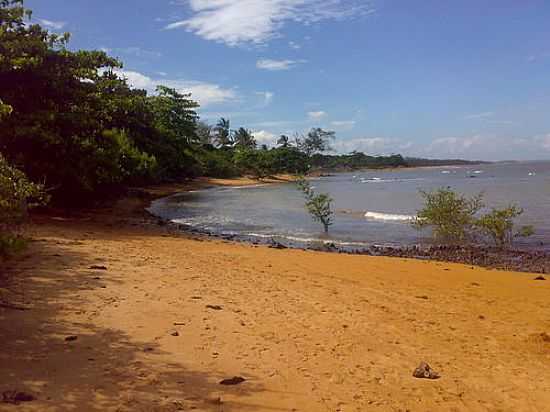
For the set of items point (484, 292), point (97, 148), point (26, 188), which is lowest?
point (484, 292)

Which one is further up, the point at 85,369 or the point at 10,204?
the point at 10,204

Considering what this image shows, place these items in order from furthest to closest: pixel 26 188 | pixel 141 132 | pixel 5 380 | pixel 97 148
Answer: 1. pixel 141 132
2. pixel 97 148
3. pixel 26 188
4. pixel 5 380

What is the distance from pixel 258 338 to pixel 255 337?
0.04 meters

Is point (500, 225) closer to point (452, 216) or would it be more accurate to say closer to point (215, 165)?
point (452, 216)

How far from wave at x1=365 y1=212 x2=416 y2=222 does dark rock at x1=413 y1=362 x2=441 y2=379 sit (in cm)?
1935

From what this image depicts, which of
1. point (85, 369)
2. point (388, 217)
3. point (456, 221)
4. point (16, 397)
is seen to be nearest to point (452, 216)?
point (456, 221)

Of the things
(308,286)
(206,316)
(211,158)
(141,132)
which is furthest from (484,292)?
(211,158)

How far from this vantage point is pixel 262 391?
446 centimetres

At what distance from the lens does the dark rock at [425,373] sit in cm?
511

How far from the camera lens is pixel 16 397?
385 cm

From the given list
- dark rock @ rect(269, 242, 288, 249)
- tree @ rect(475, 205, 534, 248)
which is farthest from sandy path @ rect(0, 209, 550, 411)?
tree @ rect(475, 205, 534, 248)

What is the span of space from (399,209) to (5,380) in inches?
1104

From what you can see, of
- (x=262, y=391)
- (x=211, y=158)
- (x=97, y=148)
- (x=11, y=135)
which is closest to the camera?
(x=262, y=391)

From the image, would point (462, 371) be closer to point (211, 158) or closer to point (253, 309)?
point (253, 309)
